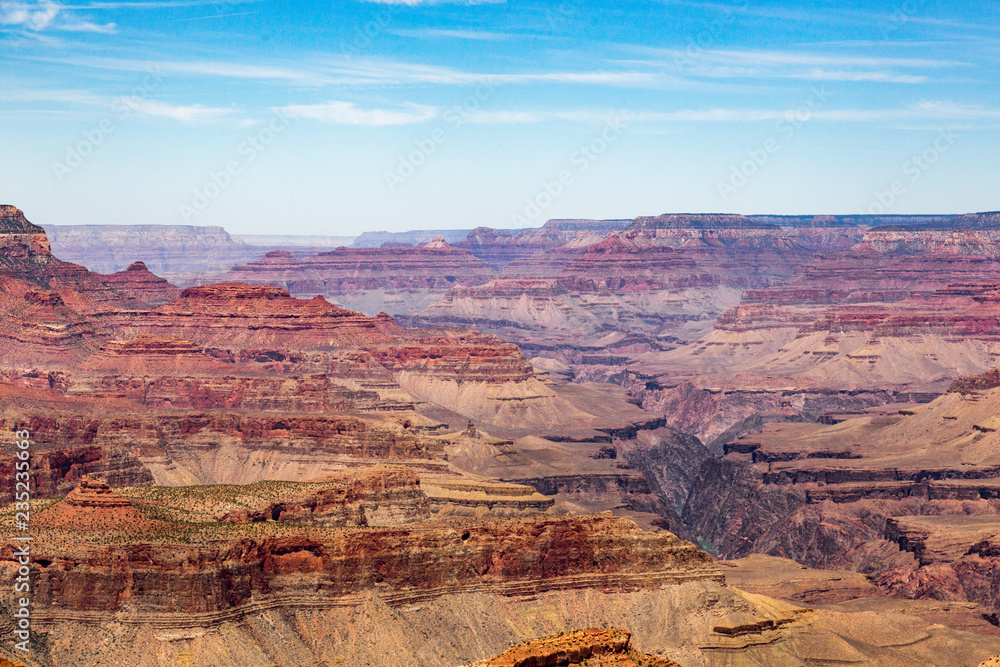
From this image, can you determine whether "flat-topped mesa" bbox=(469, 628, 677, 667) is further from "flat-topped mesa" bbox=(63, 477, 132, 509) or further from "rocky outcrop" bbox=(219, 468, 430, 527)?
"rocky outcrop" bbox=(219, 468, 430, 527)

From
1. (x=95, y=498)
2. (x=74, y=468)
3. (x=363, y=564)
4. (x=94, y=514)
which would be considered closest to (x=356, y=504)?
(x=363, y=564)

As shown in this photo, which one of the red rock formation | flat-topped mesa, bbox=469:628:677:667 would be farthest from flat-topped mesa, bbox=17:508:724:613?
flat-topped mesa, bbox=469:628:677:667

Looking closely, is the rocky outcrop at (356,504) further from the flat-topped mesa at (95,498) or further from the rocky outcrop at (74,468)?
the rocky outcrop at (74,468)

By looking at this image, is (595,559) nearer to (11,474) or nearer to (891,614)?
(891,614)

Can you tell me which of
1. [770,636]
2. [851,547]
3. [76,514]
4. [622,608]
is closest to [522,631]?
[622,608]

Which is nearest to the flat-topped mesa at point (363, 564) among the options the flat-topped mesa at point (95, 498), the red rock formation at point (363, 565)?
the red rock formation at point (363, 565)

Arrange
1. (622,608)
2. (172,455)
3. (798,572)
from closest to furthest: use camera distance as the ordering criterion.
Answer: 1. (622,608)
2. (798,572)
3. (172,455)

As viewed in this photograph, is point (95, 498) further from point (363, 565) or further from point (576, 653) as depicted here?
point (576, 653)

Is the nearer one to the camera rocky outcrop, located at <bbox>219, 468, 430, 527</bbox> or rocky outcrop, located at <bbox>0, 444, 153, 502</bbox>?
rocky outcrop, located at <bbox>219, 468, 430, 527</bbox>
